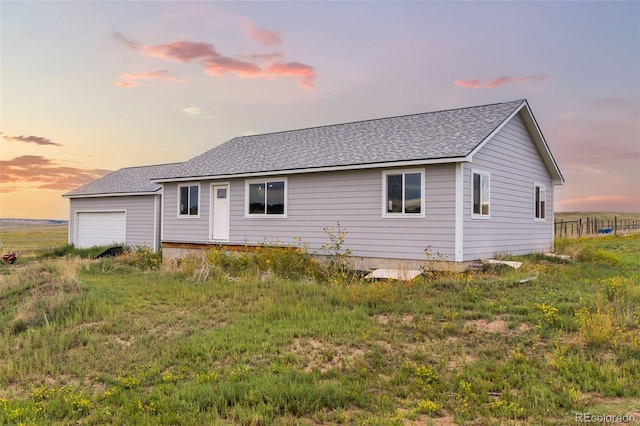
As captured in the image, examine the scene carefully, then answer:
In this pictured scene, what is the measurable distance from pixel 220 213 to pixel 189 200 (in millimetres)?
2011

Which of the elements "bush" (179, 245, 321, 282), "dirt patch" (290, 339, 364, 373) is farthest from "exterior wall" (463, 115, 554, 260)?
"dirt patch" (290, 339, 364, 373)

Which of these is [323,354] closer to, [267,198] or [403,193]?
[403,193]

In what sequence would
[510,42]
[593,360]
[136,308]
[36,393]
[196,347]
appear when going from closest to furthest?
[36,393], [593,360], [196,347], [136,308], [510,42]

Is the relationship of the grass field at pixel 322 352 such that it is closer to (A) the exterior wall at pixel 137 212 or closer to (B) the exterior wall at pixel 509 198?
(B) the exterior wall at pixel 509 198

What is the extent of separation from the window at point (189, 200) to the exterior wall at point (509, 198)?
37.4 feet

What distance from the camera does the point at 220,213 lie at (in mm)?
19469

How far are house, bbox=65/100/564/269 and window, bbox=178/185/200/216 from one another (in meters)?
0.05

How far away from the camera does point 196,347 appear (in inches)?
298

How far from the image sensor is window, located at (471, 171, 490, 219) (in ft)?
48.0

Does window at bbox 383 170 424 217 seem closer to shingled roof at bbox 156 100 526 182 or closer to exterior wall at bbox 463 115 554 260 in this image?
shingled roof at bbox 156 100 526 182

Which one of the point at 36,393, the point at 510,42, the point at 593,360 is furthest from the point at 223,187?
the point at 593,360

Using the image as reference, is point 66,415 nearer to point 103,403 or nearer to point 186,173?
point 103,403

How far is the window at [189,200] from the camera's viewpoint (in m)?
20.3

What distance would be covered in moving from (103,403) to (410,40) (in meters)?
16.4
